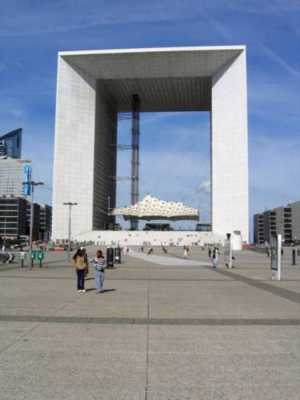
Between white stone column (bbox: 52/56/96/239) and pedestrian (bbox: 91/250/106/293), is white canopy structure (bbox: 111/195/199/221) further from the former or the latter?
pedestrian (bbox: 91/250/106/293)

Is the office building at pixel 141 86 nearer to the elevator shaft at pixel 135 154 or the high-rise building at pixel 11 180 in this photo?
the elevator shaft at pixel 135 154

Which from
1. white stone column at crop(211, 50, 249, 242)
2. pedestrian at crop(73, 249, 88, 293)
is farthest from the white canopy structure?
pedestrian at crop(73, 249, 88, 293)

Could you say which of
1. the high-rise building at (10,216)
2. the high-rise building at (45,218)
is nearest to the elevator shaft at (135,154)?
the high-rise building at (10,216)

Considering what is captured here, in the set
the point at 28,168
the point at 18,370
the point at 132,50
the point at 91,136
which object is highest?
the point at 132,50

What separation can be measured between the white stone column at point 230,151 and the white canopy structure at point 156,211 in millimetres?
12897

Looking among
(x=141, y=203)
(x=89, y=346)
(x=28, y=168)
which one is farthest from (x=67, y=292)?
(x=141, y=203)

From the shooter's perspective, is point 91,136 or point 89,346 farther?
point 91,136

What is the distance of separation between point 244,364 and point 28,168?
3626 cm

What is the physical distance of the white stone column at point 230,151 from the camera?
97250 mm

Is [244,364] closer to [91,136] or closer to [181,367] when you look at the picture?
[181,367]

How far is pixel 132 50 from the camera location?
94.2 metres

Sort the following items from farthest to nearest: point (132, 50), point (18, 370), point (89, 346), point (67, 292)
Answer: point (132, 50)
point (67, 292)
point (89, 346)
point (18, 370)

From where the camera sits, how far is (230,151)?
99500 millimetres

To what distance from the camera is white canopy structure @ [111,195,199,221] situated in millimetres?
111006
